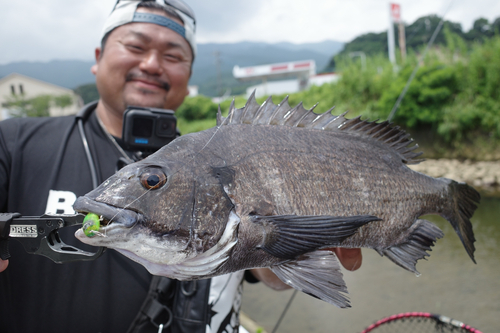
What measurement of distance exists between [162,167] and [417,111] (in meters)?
Answer: 15.1

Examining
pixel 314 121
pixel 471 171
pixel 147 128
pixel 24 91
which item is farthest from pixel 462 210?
pixel 24 91

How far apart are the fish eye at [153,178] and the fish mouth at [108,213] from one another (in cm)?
10

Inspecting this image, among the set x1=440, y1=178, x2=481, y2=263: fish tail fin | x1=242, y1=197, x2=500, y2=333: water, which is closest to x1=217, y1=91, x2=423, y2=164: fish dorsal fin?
x1=440, y1=178, x2=481, y2=263: fish tail fin

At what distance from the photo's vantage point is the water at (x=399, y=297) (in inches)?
182

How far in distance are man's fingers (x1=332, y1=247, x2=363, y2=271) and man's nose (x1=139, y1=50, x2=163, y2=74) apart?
1588mm

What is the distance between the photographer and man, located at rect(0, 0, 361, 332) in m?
1.62

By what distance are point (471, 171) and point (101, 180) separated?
43.4 ft

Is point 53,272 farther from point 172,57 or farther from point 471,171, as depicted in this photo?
point 471,171

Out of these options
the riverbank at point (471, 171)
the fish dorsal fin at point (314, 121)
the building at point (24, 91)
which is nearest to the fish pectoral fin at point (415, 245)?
the fish dorsal fin at point (314, 121)

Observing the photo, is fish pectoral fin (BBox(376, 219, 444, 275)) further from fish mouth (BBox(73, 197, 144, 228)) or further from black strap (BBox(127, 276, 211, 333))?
fish mouth (BBox(73, 197, 144, 228))

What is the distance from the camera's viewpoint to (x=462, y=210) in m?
1.61

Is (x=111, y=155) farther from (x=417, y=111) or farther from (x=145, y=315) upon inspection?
(x=417, y=111)

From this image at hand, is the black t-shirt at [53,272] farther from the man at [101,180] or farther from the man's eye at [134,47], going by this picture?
the man's eye at [134,47]

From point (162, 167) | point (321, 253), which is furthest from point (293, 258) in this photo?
point (162, 167)
